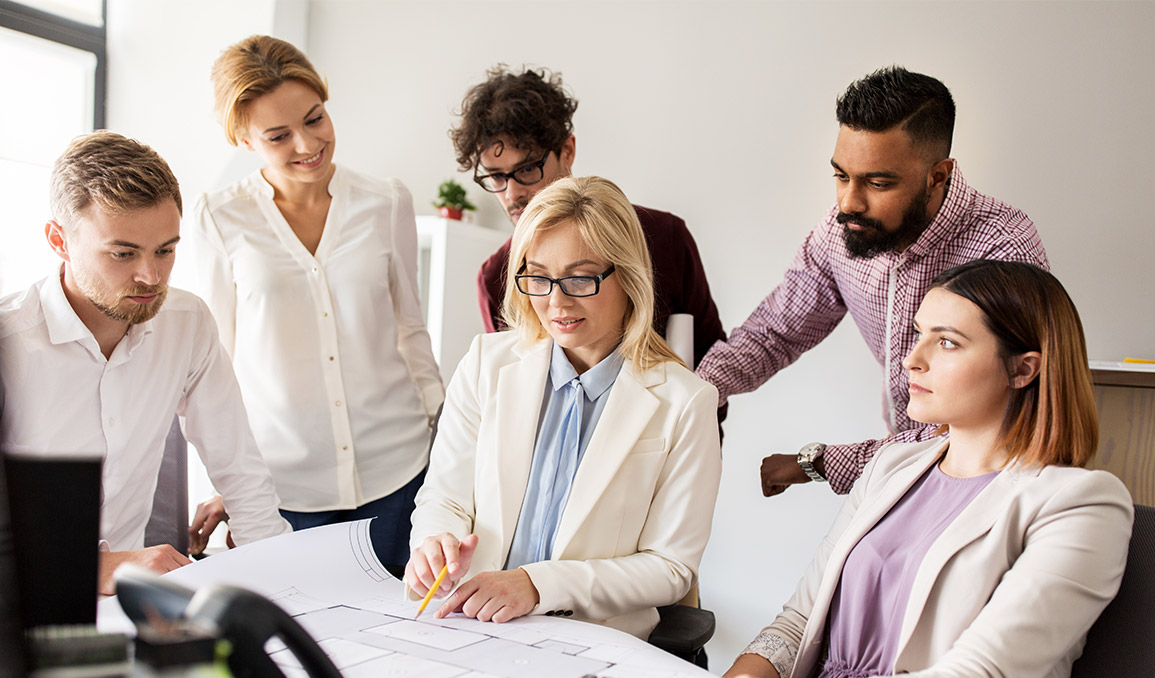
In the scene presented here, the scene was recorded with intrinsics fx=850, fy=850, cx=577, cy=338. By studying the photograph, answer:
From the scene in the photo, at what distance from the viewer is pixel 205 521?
1818 mm

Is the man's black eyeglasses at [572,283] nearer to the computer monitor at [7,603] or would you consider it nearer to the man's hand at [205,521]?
the man's hand at [205,521]

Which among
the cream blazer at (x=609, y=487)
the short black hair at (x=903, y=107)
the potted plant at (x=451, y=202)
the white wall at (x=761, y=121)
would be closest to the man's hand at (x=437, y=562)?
the cream blazer at (x=609, y=487)

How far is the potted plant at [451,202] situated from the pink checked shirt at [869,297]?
1774 mm

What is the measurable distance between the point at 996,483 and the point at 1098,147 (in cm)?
202

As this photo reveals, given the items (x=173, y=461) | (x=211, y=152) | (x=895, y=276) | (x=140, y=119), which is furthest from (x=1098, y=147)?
(x=140, y=119)

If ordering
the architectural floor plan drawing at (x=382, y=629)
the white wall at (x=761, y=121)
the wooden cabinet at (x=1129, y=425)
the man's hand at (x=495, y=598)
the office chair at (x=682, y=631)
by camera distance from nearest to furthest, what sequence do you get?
1. the architectural floor plan drawing at (x=382, y=629)
2. the man's hand at (x=495, y=598)
3. the office chair at (x=682, y=631)
4. the wooden cabinet at (x=1129, y=425)
5. the white wall at (x=761, y=121)

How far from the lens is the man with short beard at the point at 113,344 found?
4.87 ft

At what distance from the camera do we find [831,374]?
10.3 feet

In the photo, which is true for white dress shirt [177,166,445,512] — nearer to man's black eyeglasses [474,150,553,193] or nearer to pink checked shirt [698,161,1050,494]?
man's black eyeglasses [474,150,553,193]

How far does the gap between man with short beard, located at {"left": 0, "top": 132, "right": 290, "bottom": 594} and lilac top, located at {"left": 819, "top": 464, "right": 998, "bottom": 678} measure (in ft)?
3.52

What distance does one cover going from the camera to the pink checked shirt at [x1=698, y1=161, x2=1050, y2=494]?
173 cm

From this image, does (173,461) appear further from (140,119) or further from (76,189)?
(140,119)

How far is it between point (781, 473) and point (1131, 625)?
71 cm

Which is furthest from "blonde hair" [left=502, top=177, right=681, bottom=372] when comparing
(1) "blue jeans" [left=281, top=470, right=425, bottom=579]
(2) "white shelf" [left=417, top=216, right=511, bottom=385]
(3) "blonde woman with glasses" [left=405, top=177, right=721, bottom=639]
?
(2) "white shelf" [left=417, top=216, right=511, bottom=385]
